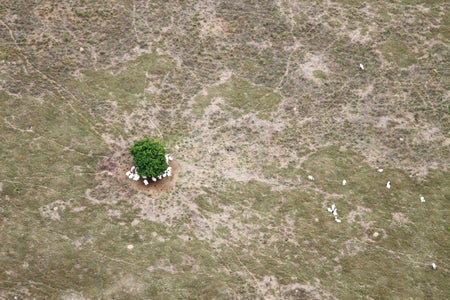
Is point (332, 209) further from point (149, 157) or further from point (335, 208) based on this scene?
point (149, 157)

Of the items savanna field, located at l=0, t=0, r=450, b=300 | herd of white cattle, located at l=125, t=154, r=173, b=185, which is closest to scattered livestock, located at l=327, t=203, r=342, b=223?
savanna field, located at l=0, t=0, r=450, b=300

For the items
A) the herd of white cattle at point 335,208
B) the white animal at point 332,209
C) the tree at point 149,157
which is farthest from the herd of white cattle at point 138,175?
the white animal at point 332,209

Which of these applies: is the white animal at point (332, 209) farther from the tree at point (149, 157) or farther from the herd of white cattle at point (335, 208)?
the tree at point (149, 157)

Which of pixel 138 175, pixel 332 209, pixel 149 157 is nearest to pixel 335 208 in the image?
pixel 332 209

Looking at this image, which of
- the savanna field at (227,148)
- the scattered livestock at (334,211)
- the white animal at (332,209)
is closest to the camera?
the savanna field at (227,148)

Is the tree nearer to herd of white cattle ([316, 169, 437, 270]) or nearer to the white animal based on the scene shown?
herd of white cattle ([316, 169, 437, 270])
